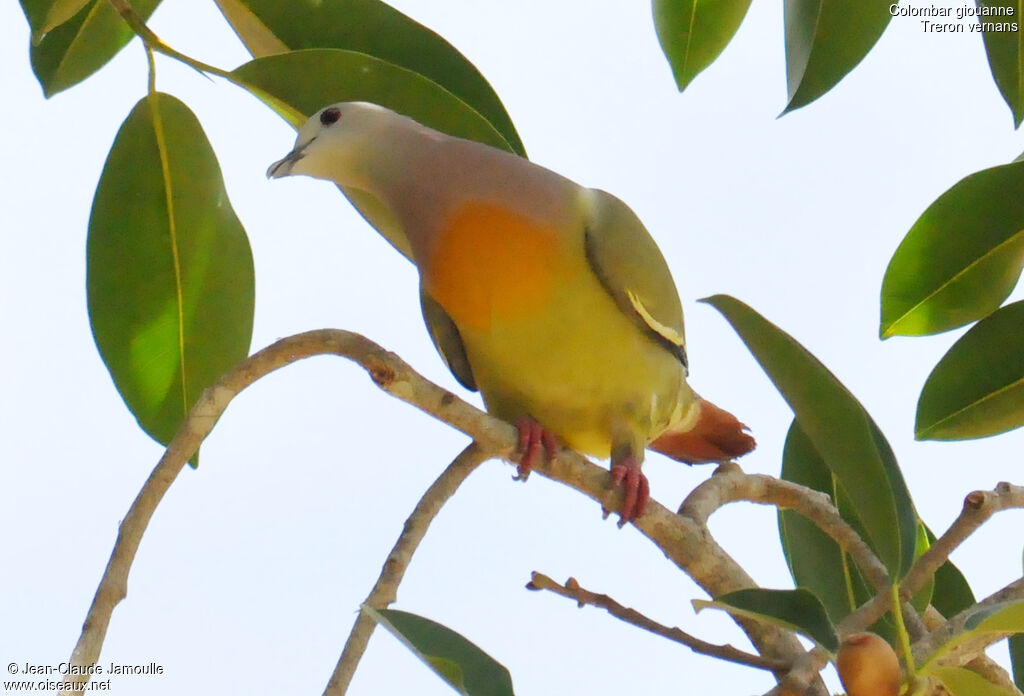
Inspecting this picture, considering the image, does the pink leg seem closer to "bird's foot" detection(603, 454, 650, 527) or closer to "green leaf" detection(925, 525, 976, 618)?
"bird's foot" detection(603, 454, 650, 527)

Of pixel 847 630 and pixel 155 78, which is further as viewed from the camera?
pixel 155 78

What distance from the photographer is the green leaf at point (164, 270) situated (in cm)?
175

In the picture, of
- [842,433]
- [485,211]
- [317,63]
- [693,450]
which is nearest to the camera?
[842,433]

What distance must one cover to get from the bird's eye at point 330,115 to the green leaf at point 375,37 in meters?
0.10

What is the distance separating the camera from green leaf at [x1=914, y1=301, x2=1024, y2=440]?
1.70 m

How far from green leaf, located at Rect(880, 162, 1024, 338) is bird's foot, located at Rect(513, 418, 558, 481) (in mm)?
561

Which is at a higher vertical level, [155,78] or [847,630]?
[155,78]

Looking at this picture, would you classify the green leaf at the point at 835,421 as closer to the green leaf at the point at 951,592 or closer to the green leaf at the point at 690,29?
the green leaf at the point at 951,592

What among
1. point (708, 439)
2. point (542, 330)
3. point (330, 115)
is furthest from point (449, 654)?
point (708, 439)

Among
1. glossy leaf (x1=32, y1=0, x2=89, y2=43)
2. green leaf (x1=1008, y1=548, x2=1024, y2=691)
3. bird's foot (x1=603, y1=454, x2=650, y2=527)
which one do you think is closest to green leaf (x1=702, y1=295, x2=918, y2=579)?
bird's foot (x1=603, y1=454, x2=650, y2=527)

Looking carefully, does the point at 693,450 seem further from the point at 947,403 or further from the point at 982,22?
the point at 982,22

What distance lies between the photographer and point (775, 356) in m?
1.23

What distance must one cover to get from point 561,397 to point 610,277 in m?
0.20

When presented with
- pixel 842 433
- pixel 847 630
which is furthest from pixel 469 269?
pixel 847 630
